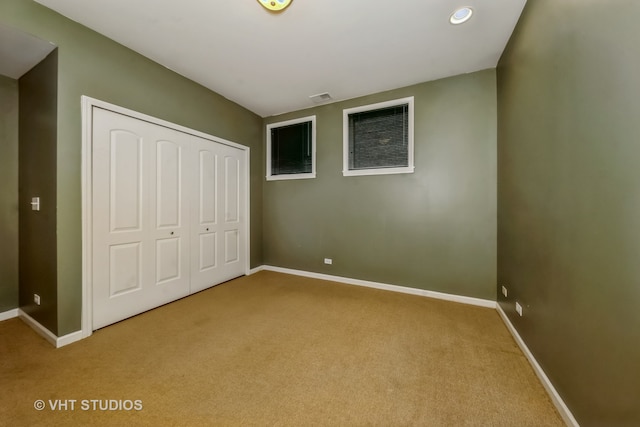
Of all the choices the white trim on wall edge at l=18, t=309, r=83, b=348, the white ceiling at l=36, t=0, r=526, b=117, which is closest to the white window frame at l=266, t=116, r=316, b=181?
the white ceiling at l=36, t=0, r=526, b=117

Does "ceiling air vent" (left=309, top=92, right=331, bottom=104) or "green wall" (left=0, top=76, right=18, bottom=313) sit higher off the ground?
"ceiling air vent" (left=309, top=92, right=331, bottom=104)

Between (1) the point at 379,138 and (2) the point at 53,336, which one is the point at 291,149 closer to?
(1) the point at 379,138

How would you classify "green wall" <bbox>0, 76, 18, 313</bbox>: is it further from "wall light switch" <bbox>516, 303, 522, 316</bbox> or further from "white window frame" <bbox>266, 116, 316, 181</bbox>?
"wall light switch" <bbox>516, 303, 522, 316</bbox>

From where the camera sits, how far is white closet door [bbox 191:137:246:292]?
3.16m

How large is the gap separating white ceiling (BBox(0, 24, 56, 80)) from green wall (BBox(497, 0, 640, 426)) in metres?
3.77

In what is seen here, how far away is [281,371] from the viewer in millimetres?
1665

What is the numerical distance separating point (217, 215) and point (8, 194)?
2052 mm

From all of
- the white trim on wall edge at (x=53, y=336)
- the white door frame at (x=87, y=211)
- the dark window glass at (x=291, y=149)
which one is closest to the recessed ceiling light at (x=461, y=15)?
the dark window glass at (x=291, y=149)

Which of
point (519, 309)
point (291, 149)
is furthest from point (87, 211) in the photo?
point (519, 309)

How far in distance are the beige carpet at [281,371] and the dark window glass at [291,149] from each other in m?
2.42

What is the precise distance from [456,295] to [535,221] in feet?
5.08


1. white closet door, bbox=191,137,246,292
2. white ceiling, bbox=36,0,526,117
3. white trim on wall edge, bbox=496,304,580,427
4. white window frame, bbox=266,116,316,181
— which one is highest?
white ceiling, bbox=36,0,526,117

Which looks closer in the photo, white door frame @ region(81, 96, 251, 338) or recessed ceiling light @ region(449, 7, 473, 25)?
recessed ceiling light @ region(449, 7, 473, 25)

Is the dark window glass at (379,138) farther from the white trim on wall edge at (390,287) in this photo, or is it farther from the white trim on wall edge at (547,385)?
the white trim on wall edge at (547,385)
